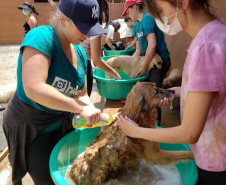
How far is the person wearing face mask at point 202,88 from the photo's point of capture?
1.29 m

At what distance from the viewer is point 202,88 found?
129 centimetres

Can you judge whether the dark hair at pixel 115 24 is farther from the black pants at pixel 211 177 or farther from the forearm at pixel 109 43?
the black pants at pixel 211 177

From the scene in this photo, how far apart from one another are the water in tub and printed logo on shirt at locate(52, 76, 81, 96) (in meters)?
1.05

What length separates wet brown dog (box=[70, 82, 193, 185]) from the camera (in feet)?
7.82

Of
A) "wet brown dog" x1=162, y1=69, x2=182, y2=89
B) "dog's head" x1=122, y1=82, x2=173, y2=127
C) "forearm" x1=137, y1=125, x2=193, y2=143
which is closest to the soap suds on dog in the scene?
"dog's head" x1=122, y1=82, x2=173, y2=127

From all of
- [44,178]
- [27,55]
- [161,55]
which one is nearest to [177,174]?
[44,178]

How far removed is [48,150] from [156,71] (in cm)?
279

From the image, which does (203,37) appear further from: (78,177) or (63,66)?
(78,177)

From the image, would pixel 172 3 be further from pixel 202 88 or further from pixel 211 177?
pixel 211 177

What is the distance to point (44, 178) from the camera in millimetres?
2387

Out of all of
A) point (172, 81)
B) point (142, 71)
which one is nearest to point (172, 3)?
point (142, 71)

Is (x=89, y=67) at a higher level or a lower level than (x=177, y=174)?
Result: higher

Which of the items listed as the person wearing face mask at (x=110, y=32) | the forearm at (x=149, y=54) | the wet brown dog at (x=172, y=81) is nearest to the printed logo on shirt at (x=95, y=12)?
the forearm at (x=149, y=54)

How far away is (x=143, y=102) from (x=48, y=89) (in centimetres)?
125
